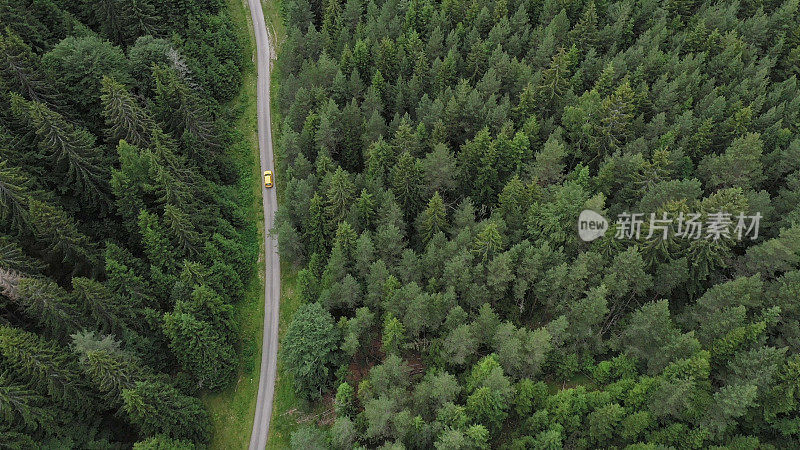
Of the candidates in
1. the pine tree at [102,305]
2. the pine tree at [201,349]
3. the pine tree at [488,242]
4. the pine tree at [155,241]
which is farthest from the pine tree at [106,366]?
the pine tree at [488,242]

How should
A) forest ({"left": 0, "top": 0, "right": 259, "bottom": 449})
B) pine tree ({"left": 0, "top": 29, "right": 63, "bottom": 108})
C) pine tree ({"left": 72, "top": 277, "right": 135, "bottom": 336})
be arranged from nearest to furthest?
1. forest ({"left": 0, "top": 0, "right": 259, "bottom": 449})
2. pine tree ({"left": 72, "top": 277, "right": 135, "bottom": 336})
3. pine tree ({"left": 0, "top": 29, "right": 63, "bottom": 108})

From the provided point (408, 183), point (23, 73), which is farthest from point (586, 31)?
point (23, 73)

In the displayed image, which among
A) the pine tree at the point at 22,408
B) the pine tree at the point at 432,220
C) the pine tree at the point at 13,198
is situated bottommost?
the pine tree at the point at 22,408

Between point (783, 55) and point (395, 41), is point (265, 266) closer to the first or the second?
point (395, 41)

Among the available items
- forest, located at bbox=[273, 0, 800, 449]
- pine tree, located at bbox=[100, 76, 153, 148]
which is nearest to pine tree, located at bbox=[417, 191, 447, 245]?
forest, located at bbox=[273, 0, 800, 449]

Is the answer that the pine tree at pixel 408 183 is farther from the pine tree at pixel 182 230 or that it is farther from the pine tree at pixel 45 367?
the pine tree at pixel 45 367

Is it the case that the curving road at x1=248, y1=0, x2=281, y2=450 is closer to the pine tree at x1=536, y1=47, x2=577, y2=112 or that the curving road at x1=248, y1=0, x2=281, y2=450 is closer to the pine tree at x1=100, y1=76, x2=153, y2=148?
the pine tree at x1=100, y1=76, x2=153, y2=148

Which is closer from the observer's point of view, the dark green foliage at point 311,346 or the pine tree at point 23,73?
the dark green foliage at point 311,346
